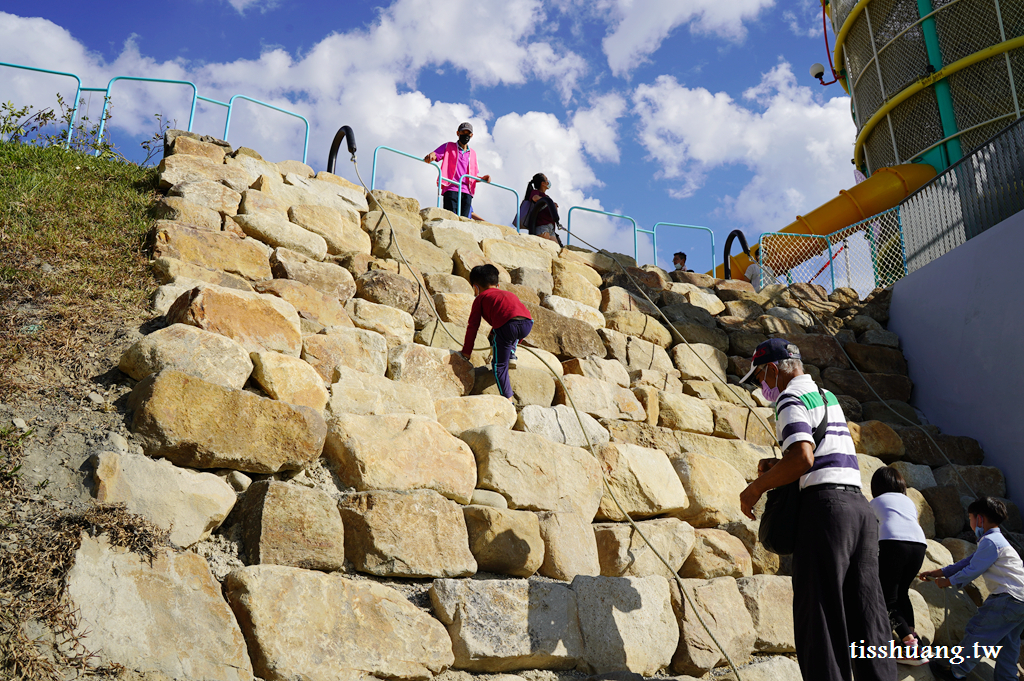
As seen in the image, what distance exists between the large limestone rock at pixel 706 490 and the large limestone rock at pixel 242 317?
286cm

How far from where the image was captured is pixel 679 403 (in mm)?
6227

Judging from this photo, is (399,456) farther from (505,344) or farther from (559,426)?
(505,344)

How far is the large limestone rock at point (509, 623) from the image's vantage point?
341cm

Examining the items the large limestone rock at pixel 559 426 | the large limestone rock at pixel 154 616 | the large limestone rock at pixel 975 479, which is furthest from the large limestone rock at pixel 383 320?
the large limestone rock at pixel 975 479

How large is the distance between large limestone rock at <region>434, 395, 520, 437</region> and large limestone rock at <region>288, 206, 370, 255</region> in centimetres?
232

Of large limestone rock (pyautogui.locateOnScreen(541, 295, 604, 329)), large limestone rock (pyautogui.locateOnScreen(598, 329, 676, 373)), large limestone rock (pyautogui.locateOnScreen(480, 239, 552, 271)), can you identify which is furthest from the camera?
large limestone rock (pyautogui.locateOnScreen(480, 239, 552, 271))

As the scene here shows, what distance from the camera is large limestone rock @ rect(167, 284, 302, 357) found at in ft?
13.7

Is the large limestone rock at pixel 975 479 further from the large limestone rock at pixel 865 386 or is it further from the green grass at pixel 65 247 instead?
the green grass at pixel 65 247

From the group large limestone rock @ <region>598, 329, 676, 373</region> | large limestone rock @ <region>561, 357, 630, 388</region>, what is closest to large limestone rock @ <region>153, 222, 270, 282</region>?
large limestone rock @ <region>561, 357, 630, 388</region>

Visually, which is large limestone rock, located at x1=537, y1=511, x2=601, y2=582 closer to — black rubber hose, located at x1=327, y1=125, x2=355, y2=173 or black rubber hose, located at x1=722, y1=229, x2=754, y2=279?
black rubber hose, located at x1=327, y1=125, x2=355, y2=173

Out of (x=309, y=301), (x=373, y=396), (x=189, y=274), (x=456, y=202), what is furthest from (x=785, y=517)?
(x=456, y=202)

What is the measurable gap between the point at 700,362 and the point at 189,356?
17.5 ft

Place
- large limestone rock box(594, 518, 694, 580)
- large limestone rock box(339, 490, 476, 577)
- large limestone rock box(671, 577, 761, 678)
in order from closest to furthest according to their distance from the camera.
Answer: large limestone rock box(339, 490, 476, 577) → large limestone rock box(671, 577, 761, 678) → large limestone rock box(594, 518, 694, 580)

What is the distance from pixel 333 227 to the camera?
6594 mm
